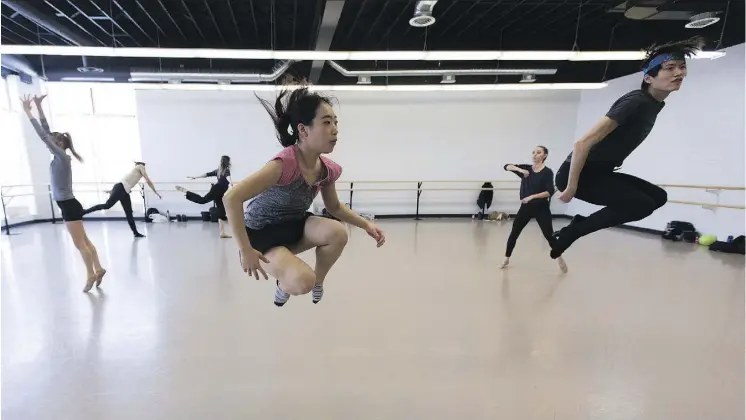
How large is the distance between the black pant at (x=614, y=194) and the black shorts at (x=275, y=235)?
5.33ft

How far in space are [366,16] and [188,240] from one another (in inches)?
196

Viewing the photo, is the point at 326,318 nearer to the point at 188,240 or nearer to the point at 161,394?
the point at 161,394

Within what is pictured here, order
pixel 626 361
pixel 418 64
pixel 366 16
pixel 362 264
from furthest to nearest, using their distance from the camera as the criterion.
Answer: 1. pixel 418 64
2. pixel 366 16
3. pixel 362 264
4. pixel 626 361

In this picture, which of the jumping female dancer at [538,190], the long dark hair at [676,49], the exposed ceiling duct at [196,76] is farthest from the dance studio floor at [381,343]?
the exposed ceiling duct at [196,76]

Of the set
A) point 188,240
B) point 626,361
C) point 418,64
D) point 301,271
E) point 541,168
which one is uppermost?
point 418,64

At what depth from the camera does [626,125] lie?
204 centimetres

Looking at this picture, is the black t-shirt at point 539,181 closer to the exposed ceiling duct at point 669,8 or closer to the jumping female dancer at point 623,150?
the jumping female dancer at point 623,150

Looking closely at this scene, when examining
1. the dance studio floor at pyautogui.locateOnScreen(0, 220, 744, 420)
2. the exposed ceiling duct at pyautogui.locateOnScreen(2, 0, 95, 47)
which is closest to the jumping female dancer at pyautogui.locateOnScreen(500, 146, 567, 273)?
the dance studio floor at pyautogui.locateOnScreen(0, 220, 744, 420)

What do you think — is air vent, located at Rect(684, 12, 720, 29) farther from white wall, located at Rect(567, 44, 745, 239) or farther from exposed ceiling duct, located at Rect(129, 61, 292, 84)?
exposed ceiling duct, located at Rect(129, 61, 292, 84)

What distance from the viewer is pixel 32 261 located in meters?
5.05

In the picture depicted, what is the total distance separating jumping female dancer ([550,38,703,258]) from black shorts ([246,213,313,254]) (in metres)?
1.55

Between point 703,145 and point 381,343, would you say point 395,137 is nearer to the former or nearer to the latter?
point 703,145

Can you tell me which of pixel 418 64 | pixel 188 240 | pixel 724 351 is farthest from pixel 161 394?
pixel 418 64

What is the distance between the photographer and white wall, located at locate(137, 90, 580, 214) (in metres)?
8.83
